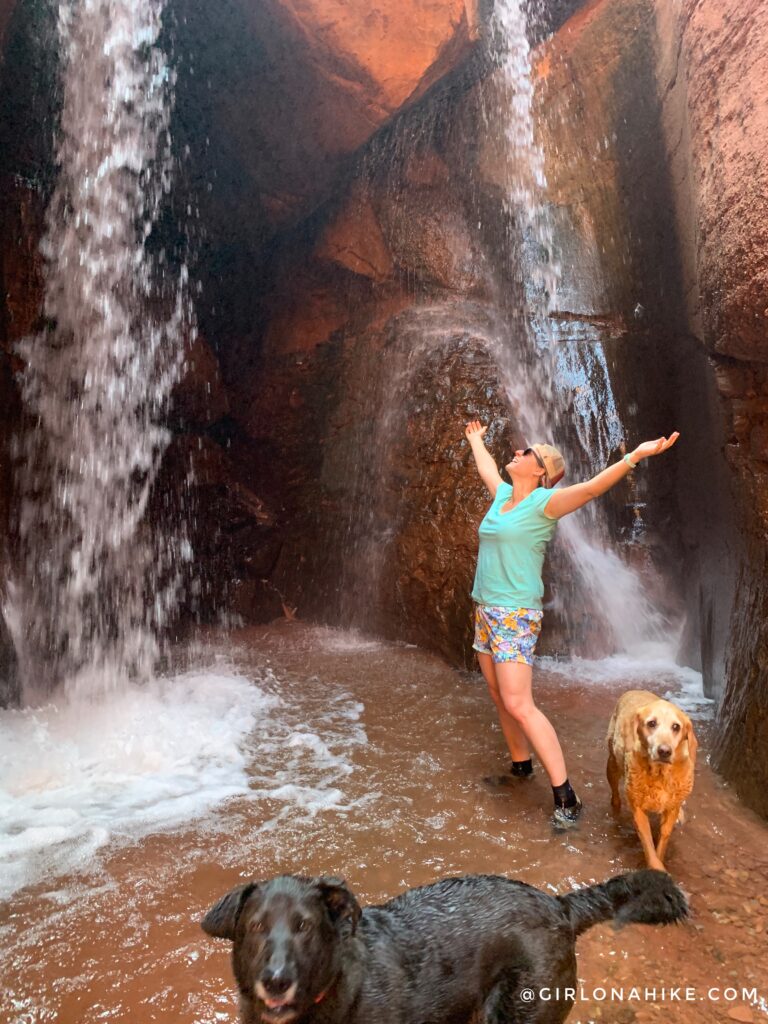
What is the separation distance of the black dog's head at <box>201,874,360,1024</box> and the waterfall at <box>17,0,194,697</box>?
5.22 metres

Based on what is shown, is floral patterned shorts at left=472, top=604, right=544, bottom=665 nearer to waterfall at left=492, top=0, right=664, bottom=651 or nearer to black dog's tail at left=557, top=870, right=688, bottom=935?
black dog's tail at left=557, top=870, right=688, bottom=935

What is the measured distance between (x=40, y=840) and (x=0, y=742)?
1.75 meters

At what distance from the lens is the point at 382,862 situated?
3.45m

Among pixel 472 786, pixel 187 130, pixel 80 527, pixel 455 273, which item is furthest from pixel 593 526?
pixel 187 130

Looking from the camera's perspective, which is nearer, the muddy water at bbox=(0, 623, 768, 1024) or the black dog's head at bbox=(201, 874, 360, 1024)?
the black dog's head at bbox=(201, 874, 360, 1024)

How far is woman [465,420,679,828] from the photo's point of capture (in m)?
3.89

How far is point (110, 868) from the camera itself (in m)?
3.48

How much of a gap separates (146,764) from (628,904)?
3.44m

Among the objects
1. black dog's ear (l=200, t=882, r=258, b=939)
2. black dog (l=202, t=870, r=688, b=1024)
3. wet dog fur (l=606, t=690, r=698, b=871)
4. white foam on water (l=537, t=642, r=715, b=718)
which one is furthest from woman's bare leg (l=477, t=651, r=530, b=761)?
black dog's ear (l=200, t=882, r=258, b=939)

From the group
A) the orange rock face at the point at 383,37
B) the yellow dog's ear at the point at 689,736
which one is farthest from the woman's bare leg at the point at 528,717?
the orange rock face at the point at 383,37

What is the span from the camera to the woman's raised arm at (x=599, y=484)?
11.8ft

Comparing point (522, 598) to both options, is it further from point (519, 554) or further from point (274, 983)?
point (274, 983)

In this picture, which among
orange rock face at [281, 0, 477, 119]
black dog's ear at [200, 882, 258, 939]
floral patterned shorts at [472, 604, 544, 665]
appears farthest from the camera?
orange rock face at [281, 0, 477, 119]

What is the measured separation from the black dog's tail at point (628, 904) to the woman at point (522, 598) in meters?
1.55
